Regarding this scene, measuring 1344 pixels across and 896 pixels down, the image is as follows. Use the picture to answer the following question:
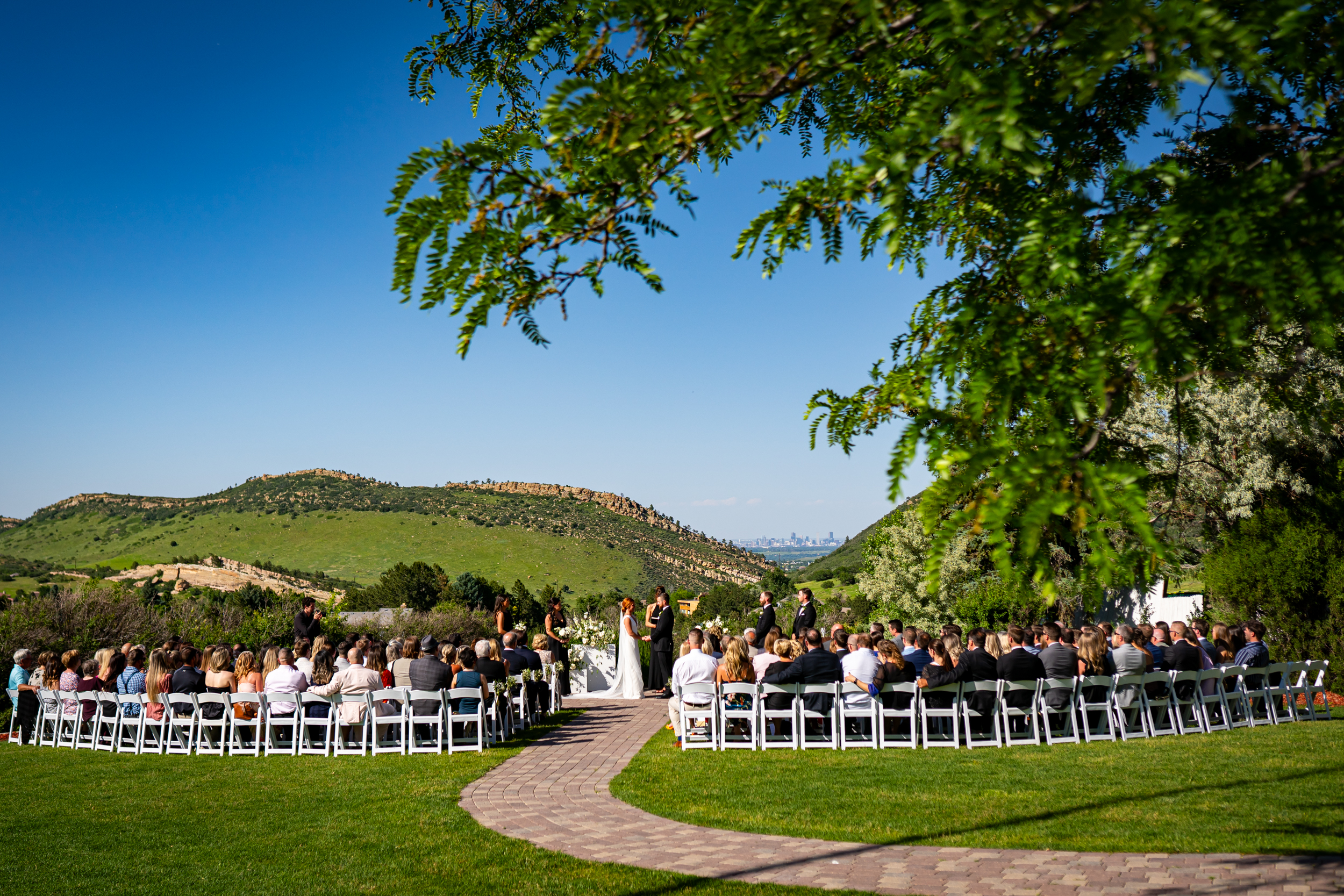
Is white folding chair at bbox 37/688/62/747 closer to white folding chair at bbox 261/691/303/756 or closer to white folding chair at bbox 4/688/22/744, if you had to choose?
white folding chair at bbox 4/688/22/744

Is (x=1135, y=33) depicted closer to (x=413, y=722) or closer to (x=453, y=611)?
(x=413, y=722)

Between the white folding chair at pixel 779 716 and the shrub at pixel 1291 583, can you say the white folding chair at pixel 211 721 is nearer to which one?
the white folding chair at pixel 779 716

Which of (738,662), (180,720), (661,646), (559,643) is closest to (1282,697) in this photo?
(738,662)

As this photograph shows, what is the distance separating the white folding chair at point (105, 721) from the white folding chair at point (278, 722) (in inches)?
76.2

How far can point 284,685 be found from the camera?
1120cm

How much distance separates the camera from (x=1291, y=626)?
→ 50.0 feet

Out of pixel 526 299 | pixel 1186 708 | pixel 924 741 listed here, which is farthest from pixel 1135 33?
pixel 1186 708

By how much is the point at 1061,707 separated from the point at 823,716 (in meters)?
2.86

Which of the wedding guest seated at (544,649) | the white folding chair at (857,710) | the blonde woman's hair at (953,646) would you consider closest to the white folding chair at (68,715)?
the wedding guest seated at (544,649)

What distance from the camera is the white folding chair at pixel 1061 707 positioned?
34.5 ft

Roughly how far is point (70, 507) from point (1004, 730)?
413 feet

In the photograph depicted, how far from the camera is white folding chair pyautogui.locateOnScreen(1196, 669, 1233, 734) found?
36.8 ft

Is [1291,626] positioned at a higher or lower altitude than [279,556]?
lower

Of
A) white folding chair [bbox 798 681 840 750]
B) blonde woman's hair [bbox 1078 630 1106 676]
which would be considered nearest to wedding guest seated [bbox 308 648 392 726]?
white folding chair [bbox 798 681 840 750]
